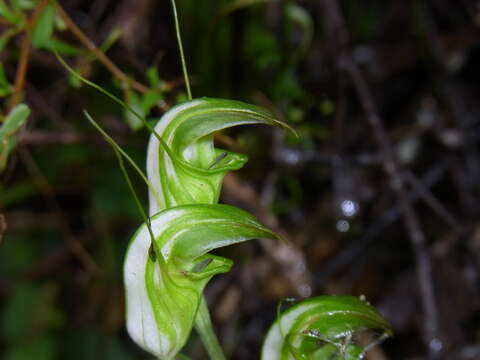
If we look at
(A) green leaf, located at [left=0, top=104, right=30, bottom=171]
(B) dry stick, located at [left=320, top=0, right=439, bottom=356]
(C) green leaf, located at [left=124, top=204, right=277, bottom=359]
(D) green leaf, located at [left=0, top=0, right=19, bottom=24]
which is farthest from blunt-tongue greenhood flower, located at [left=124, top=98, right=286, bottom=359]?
(B) dry stick, located at [left=320, top=0, right=439, bottom=356]

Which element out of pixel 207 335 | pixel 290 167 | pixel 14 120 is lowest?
pixel 290 167

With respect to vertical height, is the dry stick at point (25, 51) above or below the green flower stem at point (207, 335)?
above

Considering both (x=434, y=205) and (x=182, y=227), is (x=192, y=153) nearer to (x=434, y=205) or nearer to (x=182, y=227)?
(x=182, y=227)

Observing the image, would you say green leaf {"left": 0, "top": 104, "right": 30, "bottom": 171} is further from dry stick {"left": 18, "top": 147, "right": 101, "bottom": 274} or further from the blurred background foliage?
dry stick {"left": 18, "top": 147, "right": 101, "bottom": 274}

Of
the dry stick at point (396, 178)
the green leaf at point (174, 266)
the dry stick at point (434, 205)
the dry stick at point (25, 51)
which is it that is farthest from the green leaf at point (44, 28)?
the dry stick at point (434, 205)

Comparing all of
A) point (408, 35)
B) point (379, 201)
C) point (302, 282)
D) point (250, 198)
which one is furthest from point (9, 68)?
point (408, 35)

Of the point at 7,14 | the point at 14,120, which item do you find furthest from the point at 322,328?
the point at 7,14

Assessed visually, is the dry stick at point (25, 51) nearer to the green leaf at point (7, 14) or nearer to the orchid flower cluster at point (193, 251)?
the green leaf at point (7, 14)
